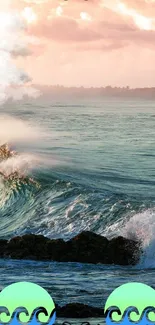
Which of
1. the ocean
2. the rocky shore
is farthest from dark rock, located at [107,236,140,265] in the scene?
the ocean

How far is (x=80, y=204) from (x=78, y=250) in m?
10.4

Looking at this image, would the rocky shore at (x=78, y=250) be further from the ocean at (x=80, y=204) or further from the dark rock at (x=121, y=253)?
the ocean at (x=80, y=204)

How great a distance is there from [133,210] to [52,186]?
940 centimetres

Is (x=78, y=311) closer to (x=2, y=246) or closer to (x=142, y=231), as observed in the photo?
(x=2, y=246)

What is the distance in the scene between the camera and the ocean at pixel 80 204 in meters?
19.1

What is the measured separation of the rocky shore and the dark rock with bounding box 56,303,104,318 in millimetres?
6248

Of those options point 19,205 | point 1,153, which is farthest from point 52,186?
point 1,153

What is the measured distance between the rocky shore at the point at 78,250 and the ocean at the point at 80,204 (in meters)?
0.41

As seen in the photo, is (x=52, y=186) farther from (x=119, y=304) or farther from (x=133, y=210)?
(x=119, y=304)

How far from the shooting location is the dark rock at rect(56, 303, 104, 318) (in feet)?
47.6

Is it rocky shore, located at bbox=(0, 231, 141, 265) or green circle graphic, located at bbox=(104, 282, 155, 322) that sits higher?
green circle graphic, located at bbox=(104, 282, 155, 322)

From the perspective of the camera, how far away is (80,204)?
31891 mm
